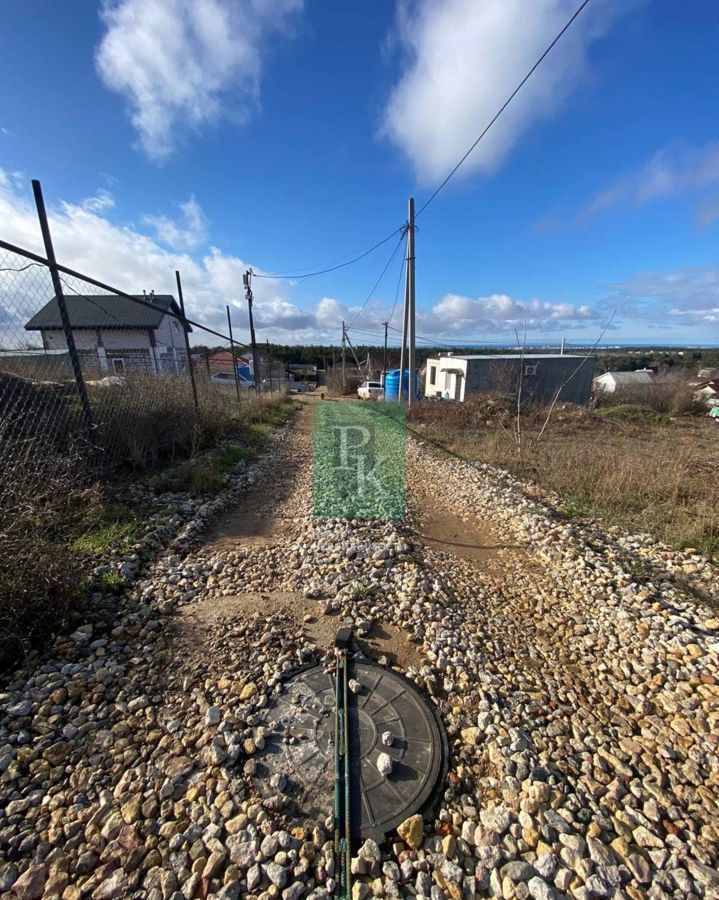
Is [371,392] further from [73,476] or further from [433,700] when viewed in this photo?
[433,700]

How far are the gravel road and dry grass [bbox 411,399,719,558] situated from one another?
930mm

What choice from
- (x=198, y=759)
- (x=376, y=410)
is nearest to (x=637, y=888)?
(x=198, y=759)

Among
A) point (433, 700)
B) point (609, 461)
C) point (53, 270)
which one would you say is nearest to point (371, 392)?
point (609, 461)

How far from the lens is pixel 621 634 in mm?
2820

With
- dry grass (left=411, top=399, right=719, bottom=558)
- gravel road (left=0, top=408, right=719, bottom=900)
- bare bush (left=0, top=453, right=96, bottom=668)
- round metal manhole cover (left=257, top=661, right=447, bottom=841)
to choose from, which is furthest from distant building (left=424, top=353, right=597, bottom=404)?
bare bush (left=0, top=453, right=96, bottom=668)

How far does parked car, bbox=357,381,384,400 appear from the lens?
23.2m

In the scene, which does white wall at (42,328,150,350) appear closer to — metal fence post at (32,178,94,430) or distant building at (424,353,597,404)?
metal fence post at (32,178,94,430)

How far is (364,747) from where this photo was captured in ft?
6.33

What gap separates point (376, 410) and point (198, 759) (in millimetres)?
14303

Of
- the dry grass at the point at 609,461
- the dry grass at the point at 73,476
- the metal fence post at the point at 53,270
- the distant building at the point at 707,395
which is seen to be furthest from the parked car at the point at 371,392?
the metal fence post at the point at 53,270

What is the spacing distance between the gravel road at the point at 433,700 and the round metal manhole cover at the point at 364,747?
79mm

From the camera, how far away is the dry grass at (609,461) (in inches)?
185

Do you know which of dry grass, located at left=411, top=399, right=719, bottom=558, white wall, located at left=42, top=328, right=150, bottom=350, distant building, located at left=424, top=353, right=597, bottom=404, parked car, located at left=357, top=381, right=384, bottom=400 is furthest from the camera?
parked car, located at left=357, top=381, right=384, bottom=400

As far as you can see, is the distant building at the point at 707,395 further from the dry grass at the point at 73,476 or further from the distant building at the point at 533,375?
the dry grass at the point at 73,476
